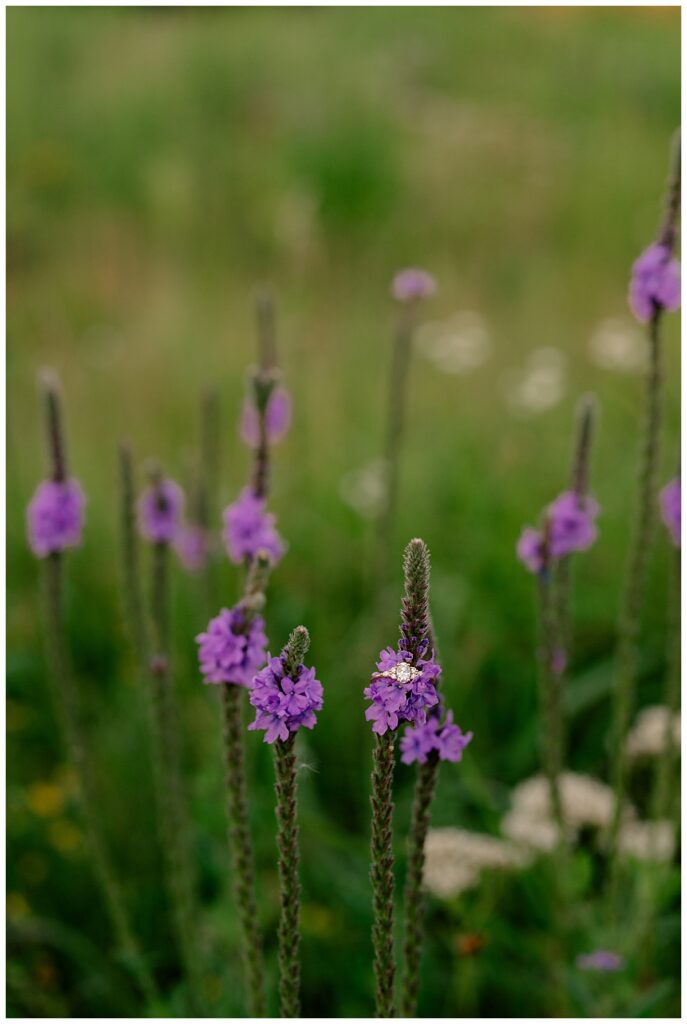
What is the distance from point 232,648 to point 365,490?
2983 mm

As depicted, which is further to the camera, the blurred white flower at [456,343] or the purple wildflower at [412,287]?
the blurred white flower at [456,343]

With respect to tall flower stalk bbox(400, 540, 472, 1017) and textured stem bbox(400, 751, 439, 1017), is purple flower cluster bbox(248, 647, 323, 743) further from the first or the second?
textured stem bbox(400, 751, 439, 1017)

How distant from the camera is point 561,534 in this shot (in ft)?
6.12

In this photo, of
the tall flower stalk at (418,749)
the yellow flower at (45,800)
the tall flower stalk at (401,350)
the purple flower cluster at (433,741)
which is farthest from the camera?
the yellow flower at (45,800)

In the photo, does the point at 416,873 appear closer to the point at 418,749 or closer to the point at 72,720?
the point at 418,749

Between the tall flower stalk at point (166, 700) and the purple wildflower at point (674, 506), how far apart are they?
936mm

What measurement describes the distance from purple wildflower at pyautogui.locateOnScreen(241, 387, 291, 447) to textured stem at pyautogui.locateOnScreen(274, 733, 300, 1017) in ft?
2.34

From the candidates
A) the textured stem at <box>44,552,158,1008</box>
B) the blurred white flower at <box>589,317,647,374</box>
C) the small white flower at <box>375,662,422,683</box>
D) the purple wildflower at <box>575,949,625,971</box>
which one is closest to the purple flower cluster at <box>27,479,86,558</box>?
the textured stem at <box>44,552,158,1008</box>

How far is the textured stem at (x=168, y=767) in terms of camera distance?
77.5 inches

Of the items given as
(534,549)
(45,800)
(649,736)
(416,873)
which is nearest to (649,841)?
(649,736)

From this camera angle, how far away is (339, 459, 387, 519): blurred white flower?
398 cm

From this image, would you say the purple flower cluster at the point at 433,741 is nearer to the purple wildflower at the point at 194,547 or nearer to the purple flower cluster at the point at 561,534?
the purple flower cluster at the point at 561,534

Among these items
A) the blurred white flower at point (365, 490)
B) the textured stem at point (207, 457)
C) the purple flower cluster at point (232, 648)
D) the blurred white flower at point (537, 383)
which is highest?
the blurred white flower at point (537, 383)

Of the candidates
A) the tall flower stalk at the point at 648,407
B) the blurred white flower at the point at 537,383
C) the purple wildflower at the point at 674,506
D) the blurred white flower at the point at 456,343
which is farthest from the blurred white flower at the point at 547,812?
the blurred white flower at the point at 456,343
